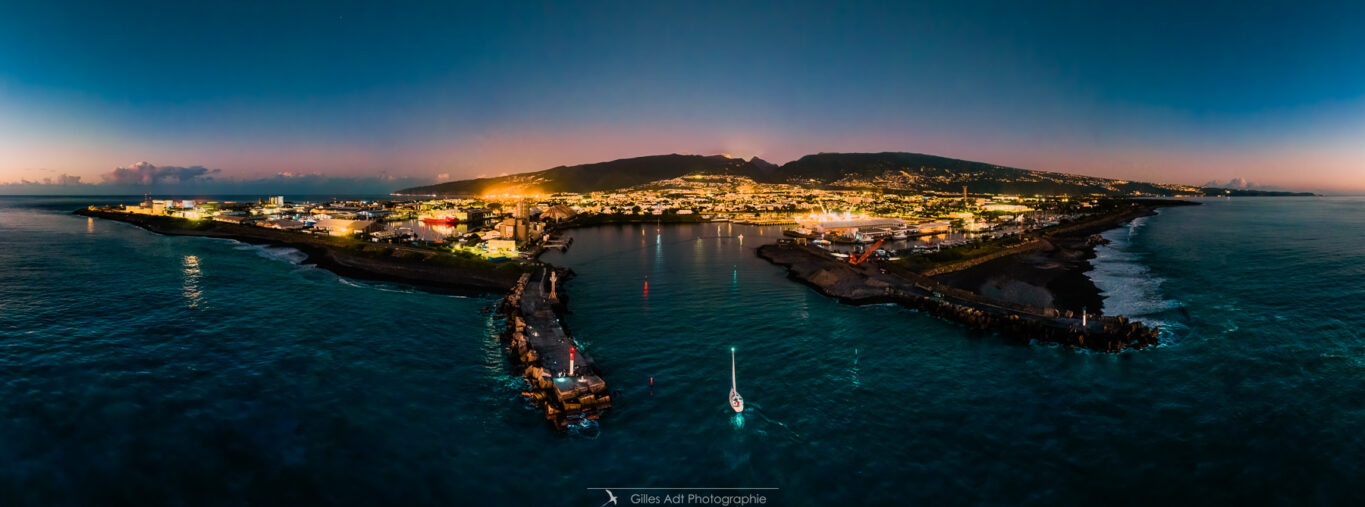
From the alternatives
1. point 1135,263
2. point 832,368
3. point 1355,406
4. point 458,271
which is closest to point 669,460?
point 832,368

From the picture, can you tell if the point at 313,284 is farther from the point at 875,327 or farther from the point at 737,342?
the point at 875,327

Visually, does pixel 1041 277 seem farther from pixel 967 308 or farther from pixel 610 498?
pixel 610 498

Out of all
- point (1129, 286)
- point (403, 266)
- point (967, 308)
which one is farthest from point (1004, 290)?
point (403, 266)

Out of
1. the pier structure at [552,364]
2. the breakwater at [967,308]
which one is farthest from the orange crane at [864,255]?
the pier structure at [552,364]

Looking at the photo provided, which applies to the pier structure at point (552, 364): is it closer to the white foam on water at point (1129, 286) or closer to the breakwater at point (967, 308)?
the breakwater at point (967, 308)

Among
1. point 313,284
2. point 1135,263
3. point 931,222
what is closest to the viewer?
point 313,284

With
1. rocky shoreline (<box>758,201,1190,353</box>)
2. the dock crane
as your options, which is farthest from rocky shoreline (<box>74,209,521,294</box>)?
the dock crane
